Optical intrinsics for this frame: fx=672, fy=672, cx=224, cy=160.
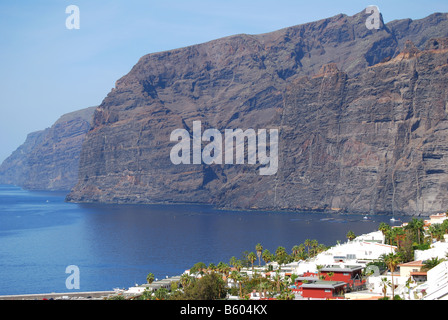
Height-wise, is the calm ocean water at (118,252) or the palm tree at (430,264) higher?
the palm tree at (430,264)

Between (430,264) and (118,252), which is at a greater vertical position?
(430,264)

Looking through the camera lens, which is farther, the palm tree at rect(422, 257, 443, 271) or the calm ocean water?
the calm ocean water

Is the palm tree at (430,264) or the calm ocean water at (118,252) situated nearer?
the palm tree at (430,264)

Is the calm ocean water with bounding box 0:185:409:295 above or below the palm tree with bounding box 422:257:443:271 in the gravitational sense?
below

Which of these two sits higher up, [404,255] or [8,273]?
[404,255]

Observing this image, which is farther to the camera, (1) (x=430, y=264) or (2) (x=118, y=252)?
(2) (x=118, y=252)

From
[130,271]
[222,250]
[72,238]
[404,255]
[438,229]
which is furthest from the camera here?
[72,238]

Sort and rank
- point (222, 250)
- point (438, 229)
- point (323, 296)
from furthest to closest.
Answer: point (222, 250), point (438, 229), point (323, 296)

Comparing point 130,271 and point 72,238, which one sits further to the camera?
point 72,238
